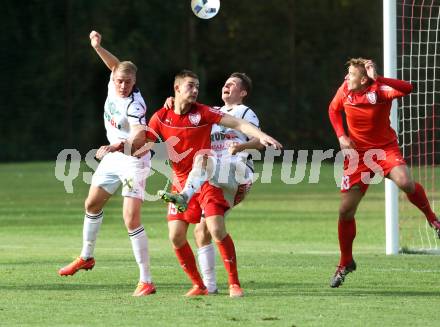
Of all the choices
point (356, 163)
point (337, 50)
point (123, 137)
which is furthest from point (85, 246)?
point (337, 50)

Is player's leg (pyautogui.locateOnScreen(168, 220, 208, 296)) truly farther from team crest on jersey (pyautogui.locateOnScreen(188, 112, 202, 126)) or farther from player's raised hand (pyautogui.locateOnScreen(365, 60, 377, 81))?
player's raised hand (pyautogui.locateOnScreen(365, 60, 377, 81))

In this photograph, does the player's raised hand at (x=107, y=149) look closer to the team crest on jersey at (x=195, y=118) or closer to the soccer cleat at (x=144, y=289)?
the team crest on jersey at (x=195, y=118)

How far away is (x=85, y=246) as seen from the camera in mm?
11039

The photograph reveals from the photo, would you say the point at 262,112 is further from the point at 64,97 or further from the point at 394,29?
the point at 394,29

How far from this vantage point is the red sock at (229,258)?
9.66 meters

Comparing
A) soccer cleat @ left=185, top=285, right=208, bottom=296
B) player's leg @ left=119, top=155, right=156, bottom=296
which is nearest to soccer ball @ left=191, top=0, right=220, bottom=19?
player's leg @ left=119, top=155, right=156, bottom=296

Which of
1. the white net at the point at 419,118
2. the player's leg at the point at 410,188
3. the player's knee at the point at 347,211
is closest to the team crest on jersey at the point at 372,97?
the player's leg at the point at 410,188

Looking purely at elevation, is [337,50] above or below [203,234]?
above

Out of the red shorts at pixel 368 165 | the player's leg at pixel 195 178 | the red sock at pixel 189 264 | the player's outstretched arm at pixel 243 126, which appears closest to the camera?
the player's outstretched arm at pixel 243 126

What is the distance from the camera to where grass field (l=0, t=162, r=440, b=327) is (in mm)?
8500

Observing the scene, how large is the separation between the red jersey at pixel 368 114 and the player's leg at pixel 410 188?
0.87ft

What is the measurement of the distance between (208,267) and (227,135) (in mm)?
1228

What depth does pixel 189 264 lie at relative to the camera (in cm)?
991

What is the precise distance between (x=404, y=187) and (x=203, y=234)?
187cm
